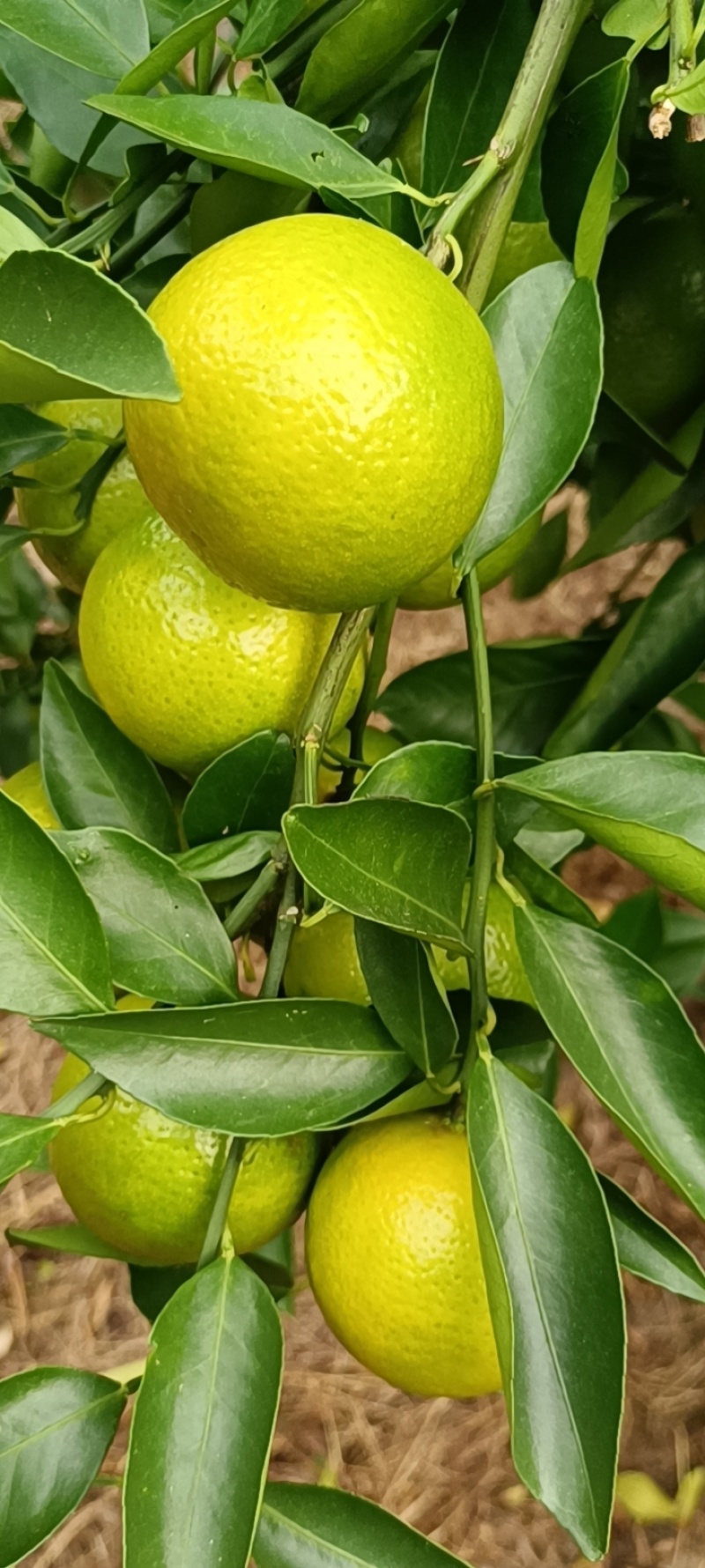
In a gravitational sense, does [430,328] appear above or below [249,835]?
above

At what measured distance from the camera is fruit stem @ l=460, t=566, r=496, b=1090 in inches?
16.6

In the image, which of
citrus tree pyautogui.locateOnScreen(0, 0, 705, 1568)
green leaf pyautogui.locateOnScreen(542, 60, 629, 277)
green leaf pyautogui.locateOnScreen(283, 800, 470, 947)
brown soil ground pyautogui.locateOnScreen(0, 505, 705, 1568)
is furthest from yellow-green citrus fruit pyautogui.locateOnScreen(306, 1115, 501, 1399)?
brown soil ground pyautogui.locateOnScreen(0, 505, 705, 1568)

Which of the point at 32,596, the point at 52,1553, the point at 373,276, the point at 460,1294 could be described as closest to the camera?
the point at 373,276

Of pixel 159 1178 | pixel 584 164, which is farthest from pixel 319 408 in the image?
pixel 159 1178

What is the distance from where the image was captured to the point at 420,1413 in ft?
3.98

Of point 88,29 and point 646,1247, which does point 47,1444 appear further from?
point 88,29

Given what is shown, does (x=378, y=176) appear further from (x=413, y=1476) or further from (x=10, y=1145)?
(x=413, y=1476)

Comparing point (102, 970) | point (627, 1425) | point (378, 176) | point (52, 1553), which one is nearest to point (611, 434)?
point (378, 176)

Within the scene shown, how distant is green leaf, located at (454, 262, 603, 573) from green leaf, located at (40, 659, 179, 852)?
0.55 ft

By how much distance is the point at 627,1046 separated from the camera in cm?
41

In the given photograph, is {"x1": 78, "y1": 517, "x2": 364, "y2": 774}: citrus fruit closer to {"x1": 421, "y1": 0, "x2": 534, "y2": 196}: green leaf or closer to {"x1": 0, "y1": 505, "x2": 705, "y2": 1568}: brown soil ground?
{"x1": 421, "y1": 0, "x2": 534, "y2": 196}: green leaf

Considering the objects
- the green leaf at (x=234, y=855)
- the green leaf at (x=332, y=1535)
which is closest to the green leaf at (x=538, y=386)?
the green leaf at (x=234, y=855)

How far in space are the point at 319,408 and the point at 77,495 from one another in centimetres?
25

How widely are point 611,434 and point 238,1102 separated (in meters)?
0.41
